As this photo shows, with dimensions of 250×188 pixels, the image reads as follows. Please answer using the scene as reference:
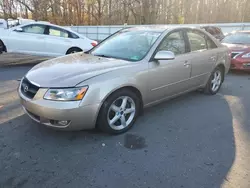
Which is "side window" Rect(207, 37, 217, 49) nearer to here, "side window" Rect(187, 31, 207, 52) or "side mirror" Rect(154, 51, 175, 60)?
"side window" Rect(187, 31, 207, 52)

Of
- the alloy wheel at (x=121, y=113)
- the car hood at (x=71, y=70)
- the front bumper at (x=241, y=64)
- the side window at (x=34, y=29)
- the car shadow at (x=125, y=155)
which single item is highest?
the side window at (x=34, y=29)

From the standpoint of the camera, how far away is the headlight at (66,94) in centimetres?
260

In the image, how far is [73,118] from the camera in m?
2.65

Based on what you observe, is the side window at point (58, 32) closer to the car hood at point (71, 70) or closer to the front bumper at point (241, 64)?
the car hood at point (71, 70)

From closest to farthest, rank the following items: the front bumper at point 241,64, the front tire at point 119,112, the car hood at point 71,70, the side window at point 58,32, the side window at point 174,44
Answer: the car hood at point 71,70, the front tire at point 119,112, the side window at point 174,44, the front bumper at point 241,64, the side window at point 58,32

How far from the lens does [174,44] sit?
12.5 feet

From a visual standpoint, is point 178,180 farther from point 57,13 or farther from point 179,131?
point 57,13

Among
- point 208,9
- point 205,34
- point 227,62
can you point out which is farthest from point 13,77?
point 208,9

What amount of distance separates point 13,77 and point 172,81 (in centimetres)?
448

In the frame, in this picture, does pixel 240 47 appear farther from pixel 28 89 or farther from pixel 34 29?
pixel 34 29

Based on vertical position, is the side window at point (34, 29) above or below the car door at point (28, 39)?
above

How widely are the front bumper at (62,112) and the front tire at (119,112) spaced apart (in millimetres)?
160

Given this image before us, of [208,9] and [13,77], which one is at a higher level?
[208,9]

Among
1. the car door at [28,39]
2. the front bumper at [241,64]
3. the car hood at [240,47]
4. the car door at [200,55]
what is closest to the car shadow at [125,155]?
the car door at [200,55]
